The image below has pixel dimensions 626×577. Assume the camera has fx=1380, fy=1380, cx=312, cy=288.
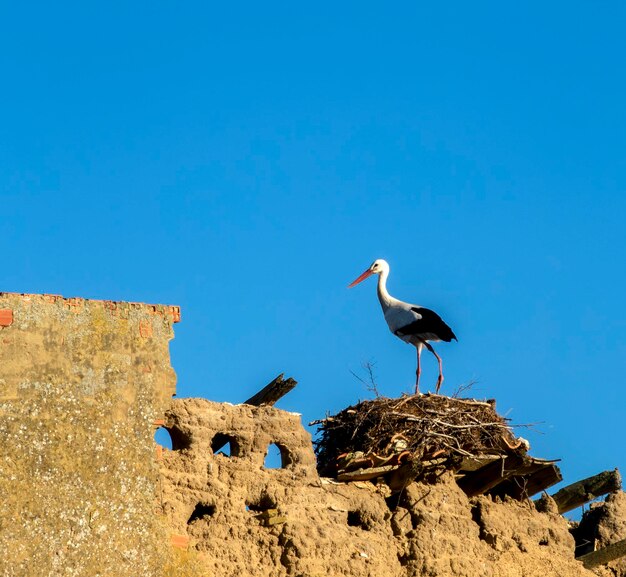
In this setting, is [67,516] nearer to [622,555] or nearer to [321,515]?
[321,515]

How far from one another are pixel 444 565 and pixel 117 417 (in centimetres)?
316

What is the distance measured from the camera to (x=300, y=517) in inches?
405

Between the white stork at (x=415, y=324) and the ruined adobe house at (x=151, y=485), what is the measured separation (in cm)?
303

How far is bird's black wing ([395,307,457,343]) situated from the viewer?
555 inches

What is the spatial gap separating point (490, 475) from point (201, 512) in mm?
2963

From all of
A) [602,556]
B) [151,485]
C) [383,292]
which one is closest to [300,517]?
[151,485]

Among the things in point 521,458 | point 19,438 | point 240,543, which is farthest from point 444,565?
point 19,438

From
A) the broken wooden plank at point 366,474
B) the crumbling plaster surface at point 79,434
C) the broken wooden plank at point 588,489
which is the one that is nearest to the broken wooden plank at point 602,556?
the broken wooden plank at point 588,489

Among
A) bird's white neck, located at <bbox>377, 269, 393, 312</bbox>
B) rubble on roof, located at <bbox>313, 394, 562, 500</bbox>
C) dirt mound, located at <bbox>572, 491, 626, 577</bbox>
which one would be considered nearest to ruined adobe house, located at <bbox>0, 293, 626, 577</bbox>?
rubble on roof, located at <bbox>313, 394, 562, 500</bbox>

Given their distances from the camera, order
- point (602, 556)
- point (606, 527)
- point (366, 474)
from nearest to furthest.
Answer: point (366, 474) → point (602, 556) → point (606, 527)

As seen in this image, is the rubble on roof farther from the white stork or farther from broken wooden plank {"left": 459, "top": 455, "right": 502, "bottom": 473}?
the white stork

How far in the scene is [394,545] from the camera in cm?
1087

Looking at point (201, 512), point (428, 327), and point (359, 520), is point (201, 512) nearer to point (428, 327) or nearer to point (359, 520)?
point (359, 520)

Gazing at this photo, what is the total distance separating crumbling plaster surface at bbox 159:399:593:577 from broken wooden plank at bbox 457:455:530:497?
121 mm
